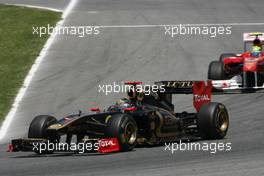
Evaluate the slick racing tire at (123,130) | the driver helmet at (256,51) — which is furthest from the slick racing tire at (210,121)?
the driver helmet at (256,51)

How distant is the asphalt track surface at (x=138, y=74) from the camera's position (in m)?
12.7

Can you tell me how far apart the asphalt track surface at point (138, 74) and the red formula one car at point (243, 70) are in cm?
92

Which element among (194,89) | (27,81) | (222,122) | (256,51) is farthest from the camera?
(27,81)

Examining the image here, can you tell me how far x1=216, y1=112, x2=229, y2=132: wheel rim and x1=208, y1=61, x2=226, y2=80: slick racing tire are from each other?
8.21 meters

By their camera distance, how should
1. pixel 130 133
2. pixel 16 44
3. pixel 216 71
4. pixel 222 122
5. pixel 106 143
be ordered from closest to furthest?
pixel 106 143
pixel 130 133
pixel 222 122
pixel 216 71
pixel 16 44

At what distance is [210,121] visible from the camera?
15680mm

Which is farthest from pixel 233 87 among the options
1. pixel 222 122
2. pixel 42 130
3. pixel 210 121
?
pixel 42 130

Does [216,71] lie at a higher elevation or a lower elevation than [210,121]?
higher

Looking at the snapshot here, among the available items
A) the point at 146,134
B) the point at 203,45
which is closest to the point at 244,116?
the point at 146,134

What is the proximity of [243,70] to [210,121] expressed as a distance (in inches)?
313

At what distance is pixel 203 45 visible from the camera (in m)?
29.7

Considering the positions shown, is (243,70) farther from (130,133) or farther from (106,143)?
(106,143)

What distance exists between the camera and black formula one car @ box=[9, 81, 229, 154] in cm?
1437

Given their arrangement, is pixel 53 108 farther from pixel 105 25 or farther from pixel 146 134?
pixel 105 25
